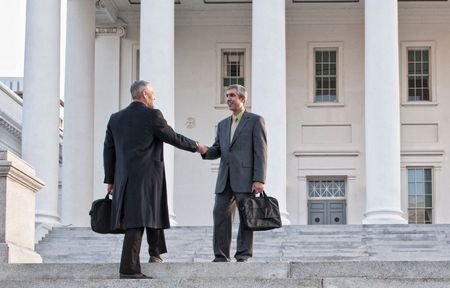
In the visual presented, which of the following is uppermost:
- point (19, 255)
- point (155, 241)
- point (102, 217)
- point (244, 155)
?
point (244, 155)

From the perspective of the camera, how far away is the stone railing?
1585 cm

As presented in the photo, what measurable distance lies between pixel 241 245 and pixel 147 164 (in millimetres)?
1998

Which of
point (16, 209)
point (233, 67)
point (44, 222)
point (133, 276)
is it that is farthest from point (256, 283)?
point (233, 67)

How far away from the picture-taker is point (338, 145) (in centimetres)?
4278

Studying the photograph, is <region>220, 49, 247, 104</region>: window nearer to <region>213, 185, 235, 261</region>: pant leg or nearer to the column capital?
the column capital

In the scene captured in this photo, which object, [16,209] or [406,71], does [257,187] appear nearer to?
[16,209]

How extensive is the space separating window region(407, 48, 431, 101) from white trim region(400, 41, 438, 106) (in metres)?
0.17

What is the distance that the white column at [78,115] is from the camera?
39.0 metres

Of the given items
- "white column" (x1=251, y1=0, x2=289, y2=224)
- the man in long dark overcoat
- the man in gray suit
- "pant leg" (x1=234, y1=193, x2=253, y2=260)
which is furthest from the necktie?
"white column" (x1=251, y1=0, x2=289, y2=224)

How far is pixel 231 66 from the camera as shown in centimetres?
4388

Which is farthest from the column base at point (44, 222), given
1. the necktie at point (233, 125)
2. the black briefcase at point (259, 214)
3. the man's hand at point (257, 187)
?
the black briefcase at point (259, 214)

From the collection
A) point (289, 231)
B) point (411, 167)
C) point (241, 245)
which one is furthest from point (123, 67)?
point (241, 245)

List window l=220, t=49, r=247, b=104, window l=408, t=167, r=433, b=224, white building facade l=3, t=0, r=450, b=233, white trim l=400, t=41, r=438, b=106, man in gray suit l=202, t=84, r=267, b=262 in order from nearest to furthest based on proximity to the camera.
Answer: man in gray suit l=202, t=84, r=267, b=262 < white building facade l=3, t=0, r=450, b=233 < window l=408, t=167, r=433, b=224 < white trim l=400, t=41, r=438, b=106 < window l=220, t=49, r=247, b=104

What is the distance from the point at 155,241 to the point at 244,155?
1.81m
